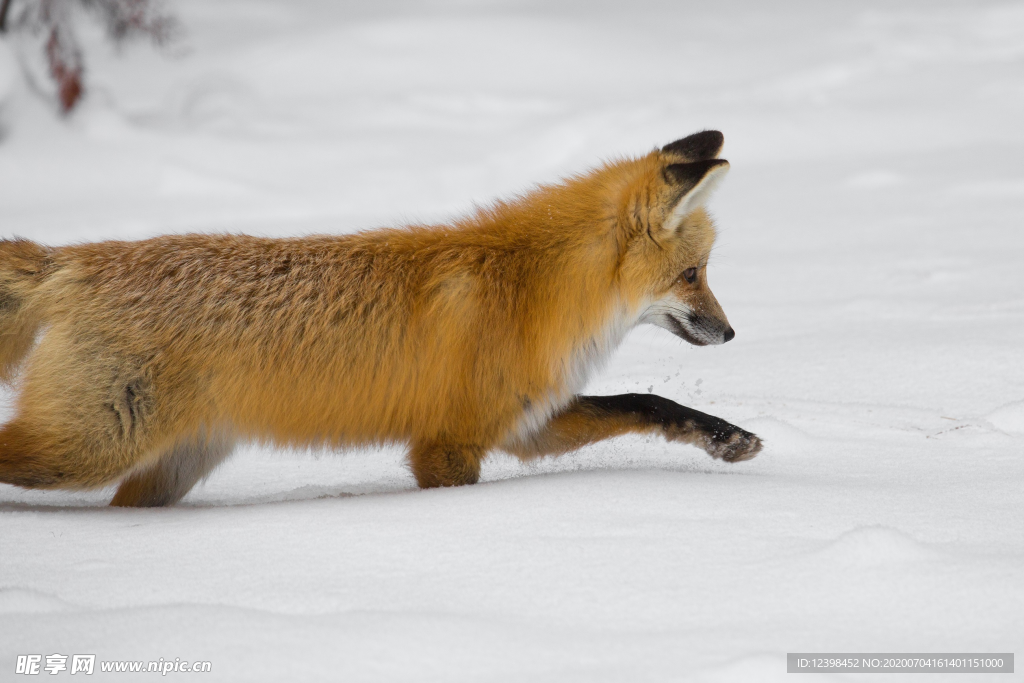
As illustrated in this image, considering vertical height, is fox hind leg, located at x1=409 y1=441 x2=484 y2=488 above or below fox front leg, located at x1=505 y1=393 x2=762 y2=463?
below

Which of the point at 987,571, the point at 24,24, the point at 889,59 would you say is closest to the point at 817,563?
the point at 987,571

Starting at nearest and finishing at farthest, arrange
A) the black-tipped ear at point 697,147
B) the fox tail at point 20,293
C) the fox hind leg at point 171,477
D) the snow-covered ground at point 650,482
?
1. the snow-covered ground at point 650,482
2. the fox tail at point 20,293
3. the fox hind leg at point 171,477
4. the black-tipped ear at point 697,147

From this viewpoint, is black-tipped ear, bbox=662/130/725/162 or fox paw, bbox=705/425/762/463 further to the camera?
black-tipped ear, bbox=662/130/725/162

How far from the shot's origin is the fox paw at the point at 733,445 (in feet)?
9.34

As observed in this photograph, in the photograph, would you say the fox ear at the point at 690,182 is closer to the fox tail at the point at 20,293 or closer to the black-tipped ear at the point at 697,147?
the black-tipped ear at the point at 697,147

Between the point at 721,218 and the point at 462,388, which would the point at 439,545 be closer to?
the point at 462,388

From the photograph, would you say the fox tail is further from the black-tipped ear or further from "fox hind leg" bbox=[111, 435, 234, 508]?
the black-tipped ear

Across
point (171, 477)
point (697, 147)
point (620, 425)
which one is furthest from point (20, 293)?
point (697, 147)

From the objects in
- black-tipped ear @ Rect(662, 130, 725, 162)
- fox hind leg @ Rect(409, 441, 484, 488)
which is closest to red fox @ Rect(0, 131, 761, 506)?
fox hind leg @ Rect(409, 441, 484, 488)

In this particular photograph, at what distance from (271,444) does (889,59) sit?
489 inches

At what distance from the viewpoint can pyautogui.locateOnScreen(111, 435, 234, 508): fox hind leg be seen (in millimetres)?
2693

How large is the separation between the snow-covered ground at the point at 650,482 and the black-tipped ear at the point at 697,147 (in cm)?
93

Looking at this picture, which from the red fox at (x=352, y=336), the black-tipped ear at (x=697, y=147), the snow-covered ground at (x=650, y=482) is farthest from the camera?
the black-tipped ear at (x=697, y=147)

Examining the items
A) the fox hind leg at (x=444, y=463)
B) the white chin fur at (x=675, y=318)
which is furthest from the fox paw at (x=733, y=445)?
the fox hind leg at (x=444, y=463)
